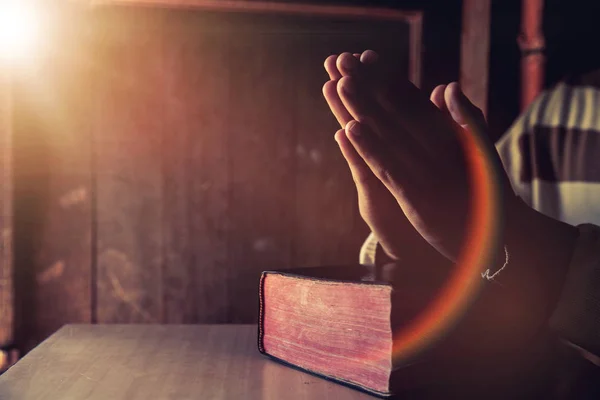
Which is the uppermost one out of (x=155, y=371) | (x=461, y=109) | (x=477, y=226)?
(x=461, y=109)

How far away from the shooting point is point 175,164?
3.84ft

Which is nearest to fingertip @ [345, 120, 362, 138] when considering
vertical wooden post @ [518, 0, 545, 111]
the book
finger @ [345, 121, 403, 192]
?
finger @ [345, 121, 403, 192]

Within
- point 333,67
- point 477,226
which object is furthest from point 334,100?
point 477,226

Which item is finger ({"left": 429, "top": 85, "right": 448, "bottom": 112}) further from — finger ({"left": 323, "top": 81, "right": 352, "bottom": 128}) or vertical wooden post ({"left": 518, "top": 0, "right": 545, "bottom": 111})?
vertical wooden post ({"left": 518, "top": 0, "right": 545, "bottom": 111})

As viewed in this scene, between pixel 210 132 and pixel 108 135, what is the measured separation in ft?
0.71

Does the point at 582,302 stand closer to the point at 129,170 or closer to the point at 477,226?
the point at 477,226

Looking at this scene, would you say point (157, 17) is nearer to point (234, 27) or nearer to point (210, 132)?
point (234, 27)

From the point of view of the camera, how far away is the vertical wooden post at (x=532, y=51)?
3.79 ft

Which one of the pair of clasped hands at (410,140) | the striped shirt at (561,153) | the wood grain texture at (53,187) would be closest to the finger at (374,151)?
the pair of clasped hands at (410,140)

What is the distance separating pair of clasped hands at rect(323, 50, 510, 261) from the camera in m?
0.43

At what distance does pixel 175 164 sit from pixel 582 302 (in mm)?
874

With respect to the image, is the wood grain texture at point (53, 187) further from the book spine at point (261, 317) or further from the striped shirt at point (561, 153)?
the striped shirt at point (561, 153)

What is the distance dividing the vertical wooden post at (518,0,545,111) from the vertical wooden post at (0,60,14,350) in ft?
3.55

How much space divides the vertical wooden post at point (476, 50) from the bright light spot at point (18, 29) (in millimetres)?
912
